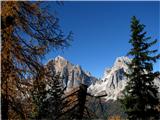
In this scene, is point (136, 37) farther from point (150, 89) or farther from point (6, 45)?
point (6, 45)

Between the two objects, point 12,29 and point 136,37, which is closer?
point 12,29

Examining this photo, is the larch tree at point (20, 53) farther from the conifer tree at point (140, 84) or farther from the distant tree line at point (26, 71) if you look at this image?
the conifer tree at point (140, 84)

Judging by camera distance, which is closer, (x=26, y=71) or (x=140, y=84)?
(x=26, y=71)

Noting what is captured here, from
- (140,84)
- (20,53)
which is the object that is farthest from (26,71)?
(140,84)

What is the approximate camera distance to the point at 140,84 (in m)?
35.1

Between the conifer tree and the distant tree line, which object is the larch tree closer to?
the distant tree line

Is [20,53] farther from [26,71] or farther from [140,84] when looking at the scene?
[140,84]

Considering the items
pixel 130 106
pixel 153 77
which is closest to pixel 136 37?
pixel 153 77

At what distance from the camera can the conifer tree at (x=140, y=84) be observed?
1340 inches

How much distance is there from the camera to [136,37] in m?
37.7

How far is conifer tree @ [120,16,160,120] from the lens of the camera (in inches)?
1340

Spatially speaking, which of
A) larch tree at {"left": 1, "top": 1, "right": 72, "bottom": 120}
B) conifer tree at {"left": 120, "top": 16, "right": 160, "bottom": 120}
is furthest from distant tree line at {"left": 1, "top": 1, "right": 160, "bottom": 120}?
conifer tree at {"left": 120, "top": 16, "right": 160, "bottom": 120}

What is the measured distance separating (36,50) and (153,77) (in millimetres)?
26391

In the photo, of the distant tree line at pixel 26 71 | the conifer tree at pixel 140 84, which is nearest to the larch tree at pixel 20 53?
the distant tree line at pixel 26 71
